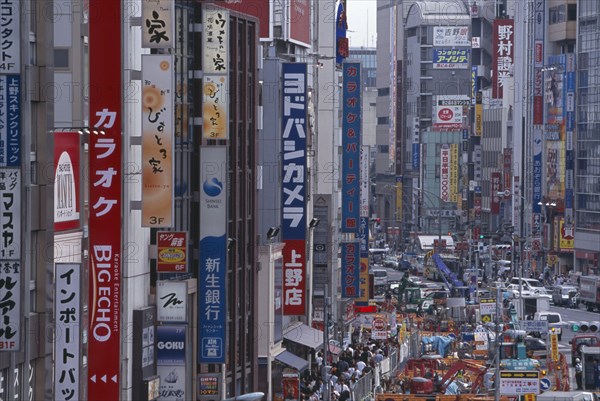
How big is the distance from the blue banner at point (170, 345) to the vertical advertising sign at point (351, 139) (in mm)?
31252

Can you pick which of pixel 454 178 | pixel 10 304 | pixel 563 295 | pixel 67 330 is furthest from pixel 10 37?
pixel 454 178

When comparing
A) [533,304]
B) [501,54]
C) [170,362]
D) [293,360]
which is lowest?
[533,304]

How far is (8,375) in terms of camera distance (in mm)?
20391

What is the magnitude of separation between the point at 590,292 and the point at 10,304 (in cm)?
6209

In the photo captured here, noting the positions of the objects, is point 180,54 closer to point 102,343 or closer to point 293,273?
point 102,343

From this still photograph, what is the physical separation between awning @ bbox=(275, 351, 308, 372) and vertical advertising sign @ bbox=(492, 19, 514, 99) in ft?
286

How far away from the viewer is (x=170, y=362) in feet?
100

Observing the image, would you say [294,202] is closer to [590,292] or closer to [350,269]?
[350,269]

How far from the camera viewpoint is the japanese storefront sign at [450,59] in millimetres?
160750

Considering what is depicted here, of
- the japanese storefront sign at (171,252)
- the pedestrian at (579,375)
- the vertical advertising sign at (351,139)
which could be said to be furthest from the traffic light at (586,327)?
the japanese storefront sign at (171,252)

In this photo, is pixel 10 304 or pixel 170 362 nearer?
pixel 10 304

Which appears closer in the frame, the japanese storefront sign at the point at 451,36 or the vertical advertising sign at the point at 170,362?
Answer: the vertical advertising sign at the point at 170,362

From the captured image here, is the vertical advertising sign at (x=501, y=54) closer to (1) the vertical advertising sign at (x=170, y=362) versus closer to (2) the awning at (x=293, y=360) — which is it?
(2) the awning at (x=293, y=360)

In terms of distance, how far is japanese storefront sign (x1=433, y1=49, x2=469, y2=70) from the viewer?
527ft
